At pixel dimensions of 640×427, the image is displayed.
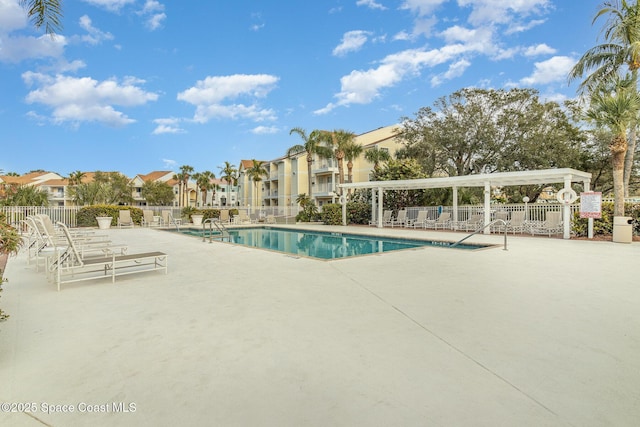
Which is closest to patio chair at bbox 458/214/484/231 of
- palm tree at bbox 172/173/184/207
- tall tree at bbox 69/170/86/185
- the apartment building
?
the apartment building

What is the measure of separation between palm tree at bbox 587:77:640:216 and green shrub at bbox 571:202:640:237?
0.35 meters

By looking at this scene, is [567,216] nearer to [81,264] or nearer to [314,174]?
[81,264]

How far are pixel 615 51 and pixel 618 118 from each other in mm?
7664

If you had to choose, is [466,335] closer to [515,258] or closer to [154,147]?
[515,258]

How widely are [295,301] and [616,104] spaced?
14.7 metres

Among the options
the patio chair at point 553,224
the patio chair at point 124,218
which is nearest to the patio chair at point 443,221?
the patio chair at point 553,224

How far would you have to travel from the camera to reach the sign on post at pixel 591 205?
40.6 feet

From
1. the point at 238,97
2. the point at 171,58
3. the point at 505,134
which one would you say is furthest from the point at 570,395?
the point at 238,97

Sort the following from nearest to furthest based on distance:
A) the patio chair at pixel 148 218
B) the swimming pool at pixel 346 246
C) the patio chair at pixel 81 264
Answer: the patio chair at pixel 81 264 → the swimming pool at pixel 346 246 → the patio chair at pixel 148 218

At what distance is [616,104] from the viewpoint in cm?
1222

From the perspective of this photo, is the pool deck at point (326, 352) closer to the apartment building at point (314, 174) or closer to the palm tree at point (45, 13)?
the palm tree at point (45, 13)

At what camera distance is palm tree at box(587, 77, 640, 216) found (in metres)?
12.2

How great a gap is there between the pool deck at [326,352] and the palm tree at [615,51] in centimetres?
1471

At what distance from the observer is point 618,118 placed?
1231 centimetres
